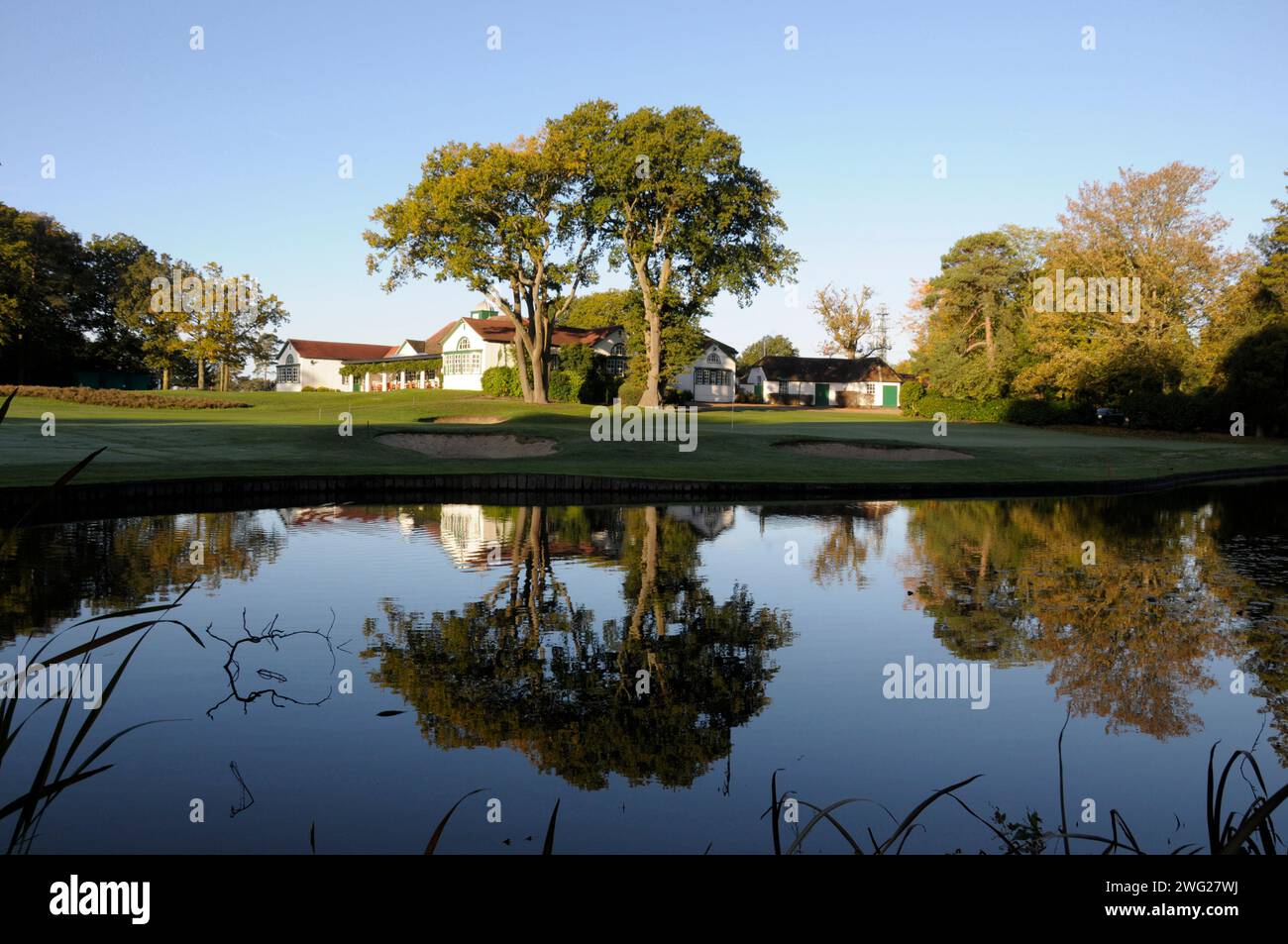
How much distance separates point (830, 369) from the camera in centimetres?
10975

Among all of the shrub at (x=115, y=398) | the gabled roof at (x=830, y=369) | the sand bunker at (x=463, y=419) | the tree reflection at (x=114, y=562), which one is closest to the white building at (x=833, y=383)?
the gabled roof at (x=830, y=369)

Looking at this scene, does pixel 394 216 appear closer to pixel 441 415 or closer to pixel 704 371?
pixel 441 415

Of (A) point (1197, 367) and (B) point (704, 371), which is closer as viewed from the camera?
(A) point (1197, 367)

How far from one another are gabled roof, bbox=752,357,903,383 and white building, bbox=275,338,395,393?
152ft

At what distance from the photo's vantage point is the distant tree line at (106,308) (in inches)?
2960

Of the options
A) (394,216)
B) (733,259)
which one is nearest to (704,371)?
(733,259)

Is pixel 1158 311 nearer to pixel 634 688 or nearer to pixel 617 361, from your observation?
pixel 617 361

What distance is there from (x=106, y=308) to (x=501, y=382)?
43.4 m

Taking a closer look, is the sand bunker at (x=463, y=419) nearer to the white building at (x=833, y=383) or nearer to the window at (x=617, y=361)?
the window at (x=617, y=361)

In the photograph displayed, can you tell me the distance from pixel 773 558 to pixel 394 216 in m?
50.8

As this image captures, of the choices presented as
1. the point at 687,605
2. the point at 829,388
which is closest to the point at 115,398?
the point at 687,605
